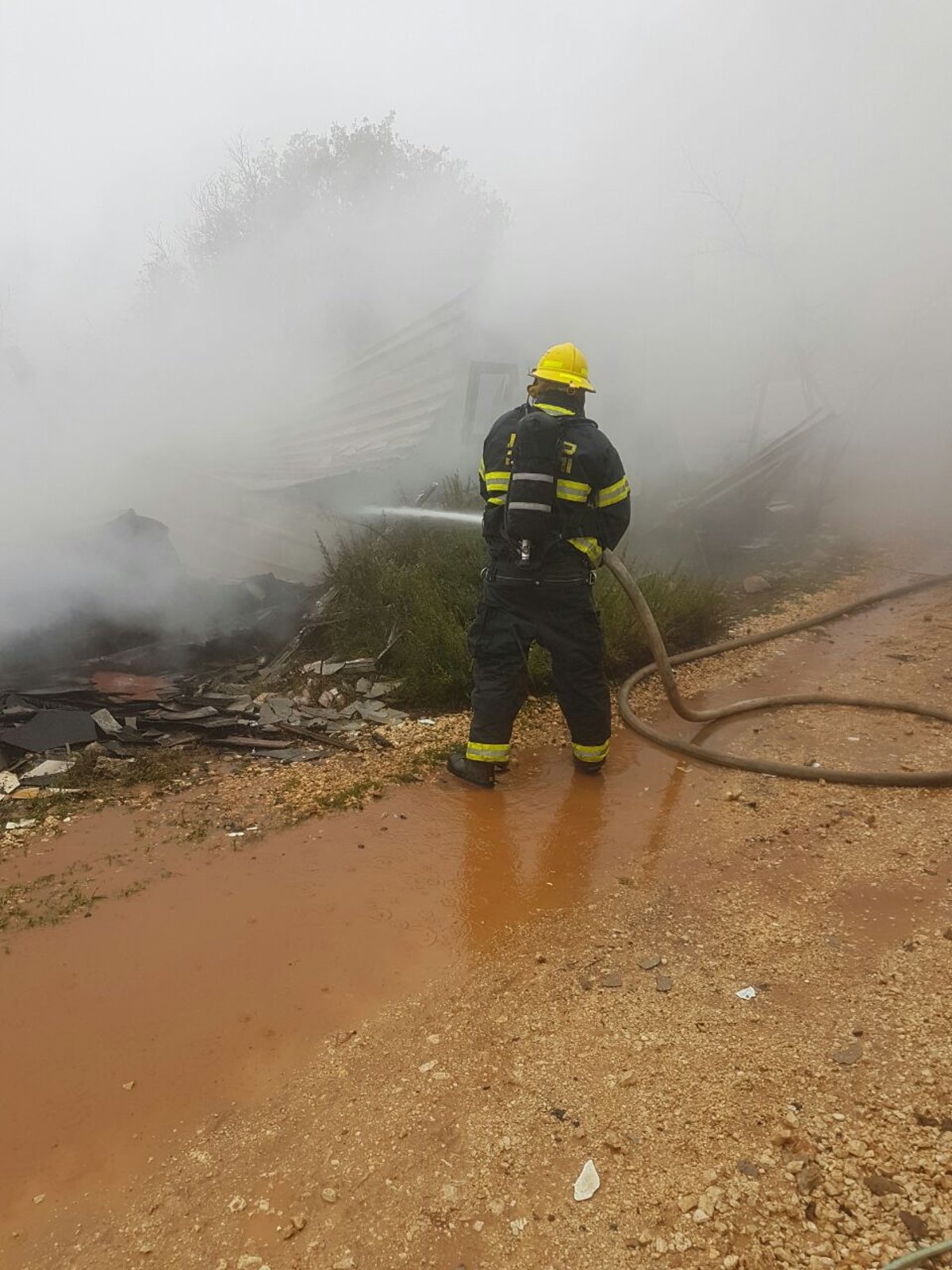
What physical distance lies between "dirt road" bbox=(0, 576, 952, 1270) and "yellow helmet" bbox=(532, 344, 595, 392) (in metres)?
1.89

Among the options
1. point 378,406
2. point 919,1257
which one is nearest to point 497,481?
point 919,1257

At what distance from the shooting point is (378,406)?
28.7ft

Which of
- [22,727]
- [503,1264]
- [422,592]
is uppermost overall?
[422,592]

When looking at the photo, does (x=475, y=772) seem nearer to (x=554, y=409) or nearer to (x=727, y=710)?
(x=727, y=710)

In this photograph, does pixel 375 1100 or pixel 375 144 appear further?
pixel 375 144

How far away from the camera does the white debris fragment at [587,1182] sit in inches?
69.6

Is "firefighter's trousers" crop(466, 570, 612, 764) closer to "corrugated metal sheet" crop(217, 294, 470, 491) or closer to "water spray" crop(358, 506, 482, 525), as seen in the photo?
"water spray" crop(358, 506, 482, 525)

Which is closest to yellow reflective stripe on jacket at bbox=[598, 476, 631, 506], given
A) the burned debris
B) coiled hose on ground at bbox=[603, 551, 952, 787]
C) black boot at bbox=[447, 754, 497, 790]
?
coiled hose on ground at bbox=[603, 551, 952, 787]

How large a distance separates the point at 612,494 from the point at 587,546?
26 centimetres

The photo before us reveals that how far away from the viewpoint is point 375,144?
18156mm

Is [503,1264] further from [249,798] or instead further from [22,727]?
[22,727]

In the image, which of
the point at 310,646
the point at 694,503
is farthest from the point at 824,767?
the point at 694,503

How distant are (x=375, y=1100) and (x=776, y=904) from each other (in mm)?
1522

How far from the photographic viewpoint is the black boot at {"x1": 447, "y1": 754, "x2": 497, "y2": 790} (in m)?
3.81
